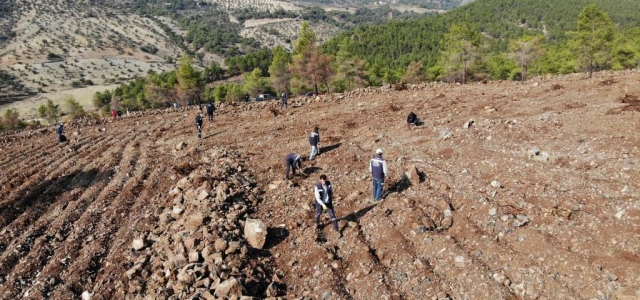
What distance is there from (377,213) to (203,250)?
534 centimetres

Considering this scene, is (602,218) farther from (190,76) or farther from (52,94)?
(52,94)

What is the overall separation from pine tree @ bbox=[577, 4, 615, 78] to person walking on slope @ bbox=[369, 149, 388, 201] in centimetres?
4146

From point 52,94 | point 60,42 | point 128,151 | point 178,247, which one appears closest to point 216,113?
point 128,151

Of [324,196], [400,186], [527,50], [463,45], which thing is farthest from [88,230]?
[527,50]

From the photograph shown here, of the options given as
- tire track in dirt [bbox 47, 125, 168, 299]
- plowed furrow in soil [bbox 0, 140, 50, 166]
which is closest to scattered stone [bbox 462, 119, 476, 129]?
tire track in dirt [bbox 47, 125, 168, 299]

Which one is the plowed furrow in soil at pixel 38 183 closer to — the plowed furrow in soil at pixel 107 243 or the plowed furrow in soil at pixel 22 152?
the plowed furrow in soil at pixel 22 152

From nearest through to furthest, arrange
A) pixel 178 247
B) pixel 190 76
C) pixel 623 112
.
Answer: pixel 178 247 < pixel 623 112 < pixel 190 76

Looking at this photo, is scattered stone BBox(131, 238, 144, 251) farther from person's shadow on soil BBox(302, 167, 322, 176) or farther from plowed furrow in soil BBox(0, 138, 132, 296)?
person's shadow on soil BBox(302, 167, 322, 176)

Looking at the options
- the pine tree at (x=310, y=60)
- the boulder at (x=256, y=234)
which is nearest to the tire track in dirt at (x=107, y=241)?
the boulder at (x=256, y=234)

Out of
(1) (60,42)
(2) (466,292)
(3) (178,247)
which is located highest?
(1) (60,42)

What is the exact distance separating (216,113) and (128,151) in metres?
10.2

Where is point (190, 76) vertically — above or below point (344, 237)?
above

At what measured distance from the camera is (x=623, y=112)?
57.7ft

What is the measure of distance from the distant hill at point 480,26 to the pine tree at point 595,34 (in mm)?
56935
